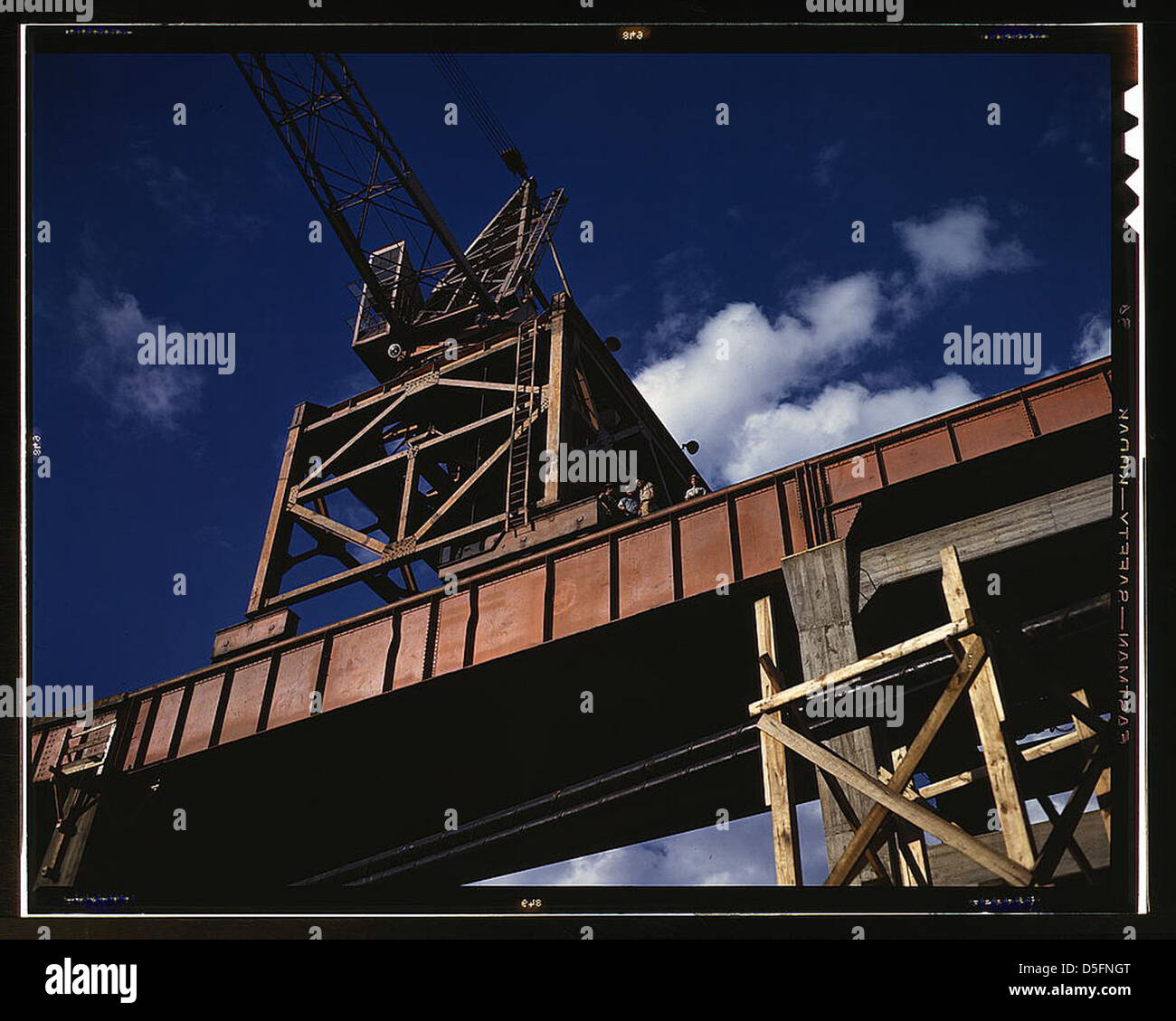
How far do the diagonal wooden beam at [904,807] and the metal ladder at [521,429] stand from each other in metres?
8.75

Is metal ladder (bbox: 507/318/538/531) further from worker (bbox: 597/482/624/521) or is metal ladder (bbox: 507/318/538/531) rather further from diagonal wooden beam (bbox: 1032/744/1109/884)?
diagonal wooden beam (bbox: 1032/744/1109/884)

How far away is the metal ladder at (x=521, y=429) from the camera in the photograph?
1969cm

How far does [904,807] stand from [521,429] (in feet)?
42.4

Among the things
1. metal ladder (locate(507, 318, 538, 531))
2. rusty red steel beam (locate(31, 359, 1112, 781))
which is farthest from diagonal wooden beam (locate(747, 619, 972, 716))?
metal ladder (locate(507, 318, 538, 531))

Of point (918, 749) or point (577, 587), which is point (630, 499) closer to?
point (577, 587)

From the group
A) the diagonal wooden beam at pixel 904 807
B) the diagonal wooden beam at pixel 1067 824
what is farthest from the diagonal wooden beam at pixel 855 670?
the diagonal wooden beam at pixel 1067 824

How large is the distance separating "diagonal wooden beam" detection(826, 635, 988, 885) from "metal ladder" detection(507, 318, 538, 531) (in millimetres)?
9841

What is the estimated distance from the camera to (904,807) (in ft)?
32.0

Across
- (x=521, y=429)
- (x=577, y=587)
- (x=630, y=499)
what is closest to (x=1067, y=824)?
(x=577, y=587)

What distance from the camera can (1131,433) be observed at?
779 cm

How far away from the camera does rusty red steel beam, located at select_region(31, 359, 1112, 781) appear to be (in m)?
14.8

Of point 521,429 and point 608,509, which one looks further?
point 521,429

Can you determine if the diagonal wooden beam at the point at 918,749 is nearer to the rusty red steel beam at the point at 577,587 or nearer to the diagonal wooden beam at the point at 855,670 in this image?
the diagonal wooden beam at the point at 855,670
